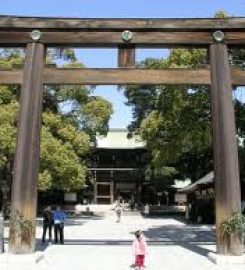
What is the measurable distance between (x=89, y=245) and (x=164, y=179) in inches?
1527

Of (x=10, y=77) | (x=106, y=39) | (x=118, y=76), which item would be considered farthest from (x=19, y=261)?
(x=106, y=39)

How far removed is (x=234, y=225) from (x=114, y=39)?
6554mm

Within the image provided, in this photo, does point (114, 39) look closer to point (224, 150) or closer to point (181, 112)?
point (224, 150)

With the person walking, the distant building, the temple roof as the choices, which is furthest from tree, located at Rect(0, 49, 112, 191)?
the temple roof

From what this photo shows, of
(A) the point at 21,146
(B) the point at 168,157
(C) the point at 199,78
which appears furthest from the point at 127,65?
(B) the point at 168,157

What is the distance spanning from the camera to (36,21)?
623 inches

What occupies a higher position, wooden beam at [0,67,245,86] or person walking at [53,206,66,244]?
wooden beam at [0,67,245,86]

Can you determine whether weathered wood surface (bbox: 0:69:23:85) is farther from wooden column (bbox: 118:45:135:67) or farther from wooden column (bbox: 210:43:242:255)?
wooden column (bbox: 210:43:242:255)

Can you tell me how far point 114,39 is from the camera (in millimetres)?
16094

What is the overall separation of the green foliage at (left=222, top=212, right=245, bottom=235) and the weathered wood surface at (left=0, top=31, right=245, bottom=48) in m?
5.26

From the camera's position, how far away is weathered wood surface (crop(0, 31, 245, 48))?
16.0 m

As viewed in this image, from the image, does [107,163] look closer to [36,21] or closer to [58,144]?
[58,144]

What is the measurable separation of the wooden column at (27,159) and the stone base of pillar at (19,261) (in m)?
0.41

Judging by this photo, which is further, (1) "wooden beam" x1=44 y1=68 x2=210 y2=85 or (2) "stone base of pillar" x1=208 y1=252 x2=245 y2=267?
(1) "wooden beam" x1=44 y1=68 x2=210 y2=85
